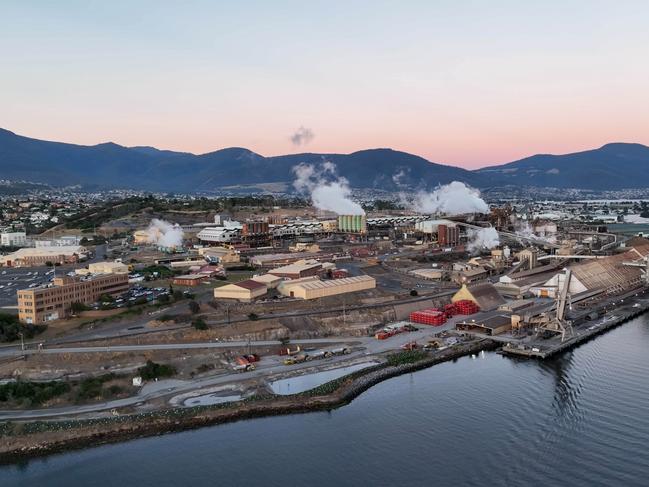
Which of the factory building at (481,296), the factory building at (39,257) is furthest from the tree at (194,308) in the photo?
the factory building at (39,257)

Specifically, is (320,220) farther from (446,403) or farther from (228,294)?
(446,403)

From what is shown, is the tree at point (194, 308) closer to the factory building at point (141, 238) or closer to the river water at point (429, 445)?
the river water at point (429, 445)

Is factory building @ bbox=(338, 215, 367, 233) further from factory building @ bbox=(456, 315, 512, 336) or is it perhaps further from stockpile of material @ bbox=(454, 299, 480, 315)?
factory building @ bbox=(456, 315, 512, 336)

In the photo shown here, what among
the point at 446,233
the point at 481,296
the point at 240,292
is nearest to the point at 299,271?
the point at 240,292

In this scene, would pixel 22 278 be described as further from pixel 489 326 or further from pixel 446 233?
pixel 446 233

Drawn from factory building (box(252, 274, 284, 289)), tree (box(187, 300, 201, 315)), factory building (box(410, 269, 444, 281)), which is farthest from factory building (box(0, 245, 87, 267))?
factory building (box(410, 269, 444, 281))

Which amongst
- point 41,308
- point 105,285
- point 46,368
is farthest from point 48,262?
point 46,368

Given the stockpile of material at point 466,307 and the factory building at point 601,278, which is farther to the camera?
the factory building at point 601,278
